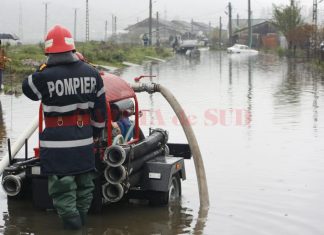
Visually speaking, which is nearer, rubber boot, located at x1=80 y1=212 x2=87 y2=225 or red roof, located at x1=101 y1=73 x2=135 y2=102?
rubber boot, located at x1=80 y1=212 x2=87 y2=225

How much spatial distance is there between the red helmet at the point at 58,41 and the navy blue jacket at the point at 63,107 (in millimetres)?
128

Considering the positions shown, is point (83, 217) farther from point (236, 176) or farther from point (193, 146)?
point (236, 176)

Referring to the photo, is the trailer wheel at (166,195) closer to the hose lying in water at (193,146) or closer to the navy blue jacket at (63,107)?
the hose lying in water at (193,146)

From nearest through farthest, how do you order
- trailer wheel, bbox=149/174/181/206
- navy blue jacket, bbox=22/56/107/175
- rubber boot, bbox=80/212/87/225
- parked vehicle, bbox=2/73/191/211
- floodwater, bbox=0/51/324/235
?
navy blue jacket, bbox=22/56/107/175 < rubber boot, bbox=80/212/87/225 < parked vehicle, bbox=2/73/191/211 < floodwater, bbox=0/51/324/235 < trailer wheel, bbox=149/174/181/206

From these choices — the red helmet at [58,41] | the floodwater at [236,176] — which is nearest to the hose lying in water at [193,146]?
the floodwater at [236,176]

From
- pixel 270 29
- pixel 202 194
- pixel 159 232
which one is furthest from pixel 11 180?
pixel 270 29

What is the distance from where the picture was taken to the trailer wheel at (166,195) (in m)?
6.88

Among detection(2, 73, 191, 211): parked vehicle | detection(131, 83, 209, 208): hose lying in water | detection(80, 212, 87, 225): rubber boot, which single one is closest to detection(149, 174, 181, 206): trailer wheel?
detection(2, 73, 191, 211): parked vehicle

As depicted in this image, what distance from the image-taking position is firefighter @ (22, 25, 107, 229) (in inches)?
224

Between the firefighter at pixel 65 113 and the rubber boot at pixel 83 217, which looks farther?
the rubber boot at pixel 83 217

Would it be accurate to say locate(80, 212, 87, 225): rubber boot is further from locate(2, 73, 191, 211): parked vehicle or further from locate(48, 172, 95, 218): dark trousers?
locate(2, 73, 191, 211): parked vehicle

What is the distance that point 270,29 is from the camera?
9756 centimetres

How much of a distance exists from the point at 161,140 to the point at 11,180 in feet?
5.73

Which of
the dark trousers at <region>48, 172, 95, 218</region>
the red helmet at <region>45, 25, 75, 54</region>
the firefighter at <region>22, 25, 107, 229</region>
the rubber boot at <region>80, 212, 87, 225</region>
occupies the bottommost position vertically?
the rubber boot at <region>80, 212, 87, 225</region>
